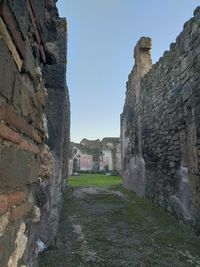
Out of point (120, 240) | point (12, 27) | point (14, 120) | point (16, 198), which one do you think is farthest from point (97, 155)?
point (12, 27)

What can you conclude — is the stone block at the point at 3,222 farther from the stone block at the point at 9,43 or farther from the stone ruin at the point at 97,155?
the stone ruin at the point at 97,155

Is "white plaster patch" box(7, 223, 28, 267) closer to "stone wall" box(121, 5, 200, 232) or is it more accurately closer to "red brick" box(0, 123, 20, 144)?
"red brick" box(0, 123, 20, 144)

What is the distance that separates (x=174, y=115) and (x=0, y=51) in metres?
5.46

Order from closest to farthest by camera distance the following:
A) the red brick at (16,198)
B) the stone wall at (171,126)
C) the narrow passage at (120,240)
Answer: the red brick at (16,198), the narrow passage at (120,240), the stone wall at (171,126)

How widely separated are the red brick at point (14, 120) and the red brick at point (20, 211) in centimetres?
45

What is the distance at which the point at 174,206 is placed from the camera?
604cm

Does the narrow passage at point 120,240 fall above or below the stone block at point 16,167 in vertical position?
below

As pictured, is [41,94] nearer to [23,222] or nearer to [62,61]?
[23,222]

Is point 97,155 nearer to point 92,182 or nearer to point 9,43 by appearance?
point 92,182

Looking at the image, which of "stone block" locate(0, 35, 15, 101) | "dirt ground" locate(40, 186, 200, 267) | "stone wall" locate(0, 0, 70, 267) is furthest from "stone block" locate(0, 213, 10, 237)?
"dirt ground" locate(40, 186, 200, 267)

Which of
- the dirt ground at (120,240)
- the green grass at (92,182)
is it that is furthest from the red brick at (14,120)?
the green grass at (92,182)

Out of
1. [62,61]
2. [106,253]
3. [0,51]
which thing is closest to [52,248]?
[106,253]

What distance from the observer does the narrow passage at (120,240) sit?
360 cm

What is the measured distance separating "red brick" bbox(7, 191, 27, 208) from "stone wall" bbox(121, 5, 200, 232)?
387cm
